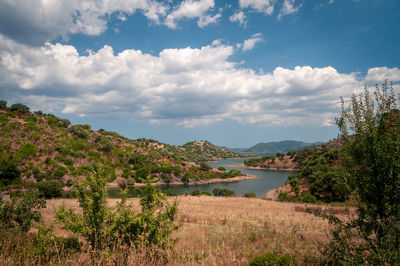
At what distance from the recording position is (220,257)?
661cm

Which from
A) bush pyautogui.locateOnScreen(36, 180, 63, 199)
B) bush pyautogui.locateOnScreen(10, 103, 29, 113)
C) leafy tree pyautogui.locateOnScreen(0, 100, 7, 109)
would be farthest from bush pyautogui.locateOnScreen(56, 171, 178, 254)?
bush pyautogui.locateOnScreen(10, 103, 29, 113)

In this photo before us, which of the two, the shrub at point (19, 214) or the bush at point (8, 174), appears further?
the bush at point (8, 174)

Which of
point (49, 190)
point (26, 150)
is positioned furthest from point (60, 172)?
point (49, 190)

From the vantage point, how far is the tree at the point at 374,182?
216 inches

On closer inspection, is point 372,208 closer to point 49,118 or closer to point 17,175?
point 17,175

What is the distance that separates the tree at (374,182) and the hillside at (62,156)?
37.6 metres

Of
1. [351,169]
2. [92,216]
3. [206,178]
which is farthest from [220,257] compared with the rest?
[206,178]

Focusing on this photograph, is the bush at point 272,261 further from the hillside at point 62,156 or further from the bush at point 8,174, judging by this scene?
the bush at point 8,174

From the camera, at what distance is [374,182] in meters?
6.15

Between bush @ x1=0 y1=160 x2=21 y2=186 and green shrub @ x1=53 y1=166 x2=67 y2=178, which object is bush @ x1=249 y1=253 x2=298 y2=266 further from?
green shrub @ x1=53 y1=166 x2=67 y2=178

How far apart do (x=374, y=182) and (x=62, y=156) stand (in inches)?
2579

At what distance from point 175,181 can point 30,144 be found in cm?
4016

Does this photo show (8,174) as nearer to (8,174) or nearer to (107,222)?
(8,174)

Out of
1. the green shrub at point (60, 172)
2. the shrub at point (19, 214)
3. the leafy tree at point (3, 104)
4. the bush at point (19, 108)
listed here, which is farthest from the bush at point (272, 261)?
the bush at point (19, 108)
